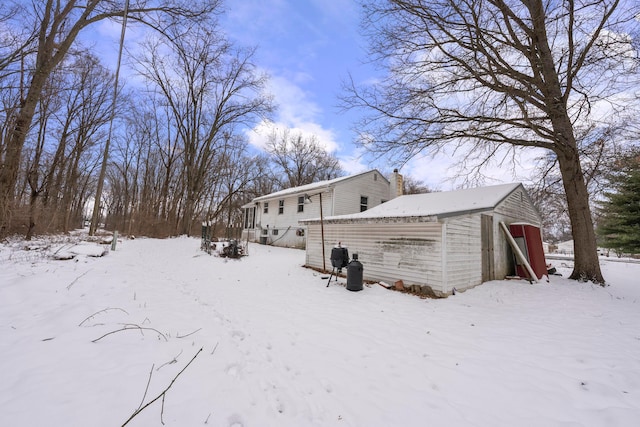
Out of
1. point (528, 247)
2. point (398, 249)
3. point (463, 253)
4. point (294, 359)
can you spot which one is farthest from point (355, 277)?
point (528, 247)

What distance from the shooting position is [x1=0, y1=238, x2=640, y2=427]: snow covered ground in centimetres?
211

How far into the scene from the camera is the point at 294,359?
310 centimetres

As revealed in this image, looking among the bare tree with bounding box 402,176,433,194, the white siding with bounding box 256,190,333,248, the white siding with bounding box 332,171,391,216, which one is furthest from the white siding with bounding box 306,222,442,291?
the bare tree with bounding box 402,176,433,194

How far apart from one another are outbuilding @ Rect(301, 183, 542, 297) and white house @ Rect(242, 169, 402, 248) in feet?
20.9

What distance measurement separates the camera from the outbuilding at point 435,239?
259 inches

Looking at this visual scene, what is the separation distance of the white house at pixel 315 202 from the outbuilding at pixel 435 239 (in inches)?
251

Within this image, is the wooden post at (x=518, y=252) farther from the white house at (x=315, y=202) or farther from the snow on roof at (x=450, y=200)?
the white house at (x=315, y=202)

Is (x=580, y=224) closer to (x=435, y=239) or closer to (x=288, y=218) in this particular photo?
(x=435, y=239)

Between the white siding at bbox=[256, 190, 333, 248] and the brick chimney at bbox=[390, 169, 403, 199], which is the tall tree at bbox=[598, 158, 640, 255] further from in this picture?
the white siding at bbox=[256, 190, 333, 248]

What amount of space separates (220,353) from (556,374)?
3.87 m

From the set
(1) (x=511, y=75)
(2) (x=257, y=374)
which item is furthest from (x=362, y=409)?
(1) (x=511, y=75)

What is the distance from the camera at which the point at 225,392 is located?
2.32m

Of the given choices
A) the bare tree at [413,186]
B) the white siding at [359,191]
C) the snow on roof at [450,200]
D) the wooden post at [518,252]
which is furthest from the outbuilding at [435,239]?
the bare tree at [413,186]

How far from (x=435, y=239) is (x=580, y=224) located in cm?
664
